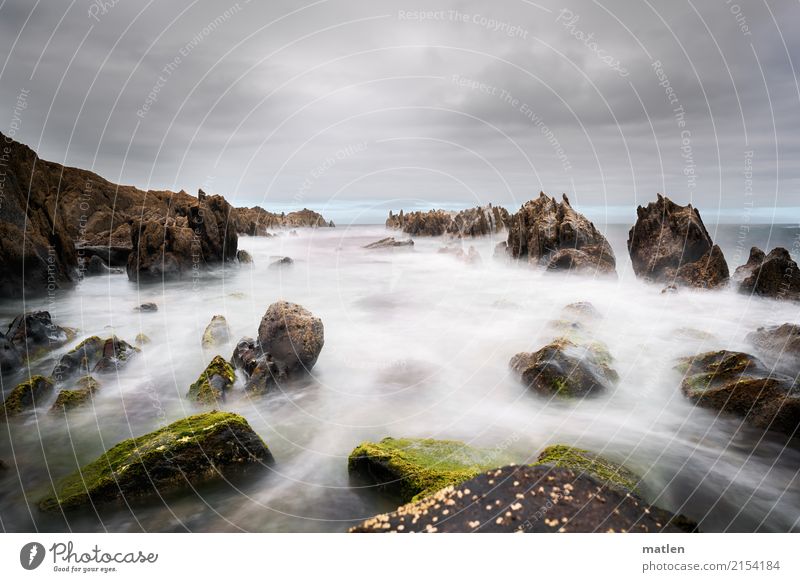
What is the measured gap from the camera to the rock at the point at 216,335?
1930 centimetres

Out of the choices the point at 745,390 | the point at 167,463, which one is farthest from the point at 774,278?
the point at 167,463

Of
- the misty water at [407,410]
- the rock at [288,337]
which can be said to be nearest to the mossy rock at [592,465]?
the misty water at [407,410]

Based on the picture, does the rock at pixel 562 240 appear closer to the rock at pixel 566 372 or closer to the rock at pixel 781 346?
the rock at pixel 781 346

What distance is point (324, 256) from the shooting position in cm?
5828

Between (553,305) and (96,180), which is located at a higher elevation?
(96,180)

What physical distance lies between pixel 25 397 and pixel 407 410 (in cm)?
1152

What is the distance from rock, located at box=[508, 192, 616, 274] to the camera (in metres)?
32.8

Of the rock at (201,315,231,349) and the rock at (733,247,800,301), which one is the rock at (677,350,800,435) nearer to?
the rock at (733,247,800,301)

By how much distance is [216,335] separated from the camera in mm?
19609

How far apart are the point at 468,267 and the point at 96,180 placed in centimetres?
4988

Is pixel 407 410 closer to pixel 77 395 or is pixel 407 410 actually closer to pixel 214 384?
pixel 214 384

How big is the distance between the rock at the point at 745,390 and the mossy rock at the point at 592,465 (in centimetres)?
520
